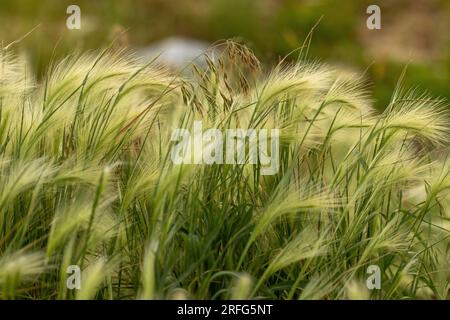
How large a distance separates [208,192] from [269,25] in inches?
298

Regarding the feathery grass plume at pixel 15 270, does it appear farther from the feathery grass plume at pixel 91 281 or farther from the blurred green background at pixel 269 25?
the blurred green background at pixel 269 25

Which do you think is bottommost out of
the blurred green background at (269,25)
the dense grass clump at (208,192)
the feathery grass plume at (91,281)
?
the feathery grass plume at (91,281)

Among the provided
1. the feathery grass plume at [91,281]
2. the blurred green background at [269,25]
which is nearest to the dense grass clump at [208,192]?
the feathery grass plume at [91,281]

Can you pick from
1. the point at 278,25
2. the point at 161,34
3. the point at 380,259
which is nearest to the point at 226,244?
the point at 380,259

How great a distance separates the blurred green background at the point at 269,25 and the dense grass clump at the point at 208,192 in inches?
206

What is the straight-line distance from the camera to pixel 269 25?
35.3 feet

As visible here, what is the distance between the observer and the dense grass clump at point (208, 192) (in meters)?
3.07

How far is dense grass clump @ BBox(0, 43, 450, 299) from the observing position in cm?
307

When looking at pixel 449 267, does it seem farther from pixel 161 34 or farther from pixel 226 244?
pixel 161 34

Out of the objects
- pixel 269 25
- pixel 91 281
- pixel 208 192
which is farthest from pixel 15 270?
pixel 269 25

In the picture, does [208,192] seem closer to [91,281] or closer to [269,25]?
[91,281]

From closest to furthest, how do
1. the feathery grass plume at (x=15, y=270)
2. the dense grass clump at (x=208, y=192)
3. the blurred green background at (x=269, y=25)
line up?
the feathery grass plume at (x=15, y=270)
the dense grass clump at (x=208, y=192)
the blurred green background at (x=269, y=25)

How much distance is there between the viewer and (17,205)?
328cm

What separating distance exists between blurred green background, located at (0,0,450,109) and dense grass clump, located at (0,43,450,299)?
5239mm
